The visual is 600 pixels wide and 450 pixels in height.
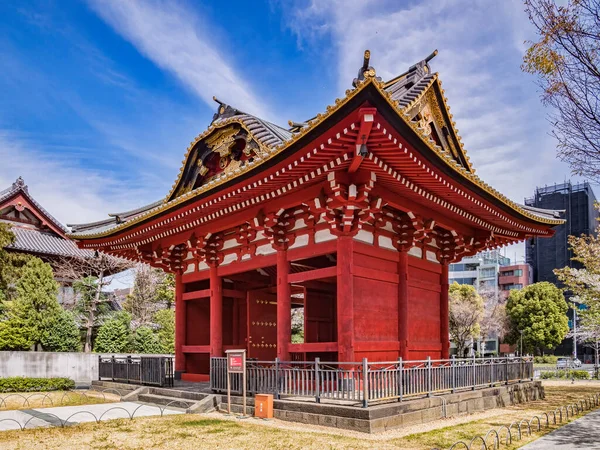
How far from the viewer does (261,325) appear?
19.4 meters

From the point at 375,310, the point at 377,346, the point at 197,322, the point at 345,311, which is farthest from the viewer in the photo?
the point at 197,322

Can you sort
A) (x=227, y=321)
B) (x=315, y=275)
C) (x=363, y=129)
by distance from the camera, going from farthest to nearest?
(x=227, y=321) → (x=315, y=275) → (x=363, y=129)

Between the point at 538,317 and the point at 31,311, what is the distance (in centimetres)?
4919

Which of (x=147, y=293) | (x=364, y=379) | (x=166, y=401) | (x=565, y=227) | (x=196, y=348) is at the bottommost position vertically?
(x=166, y=401)

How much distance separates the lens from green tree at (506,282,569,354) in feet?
182

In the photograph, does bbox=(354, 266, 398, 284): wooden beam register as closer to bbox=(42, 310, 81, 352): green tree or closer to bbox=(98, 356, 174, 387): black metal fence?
bbox=(98, 356, 174, 387): black metal fence

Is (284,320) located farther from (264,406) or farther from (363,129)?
(363,129)

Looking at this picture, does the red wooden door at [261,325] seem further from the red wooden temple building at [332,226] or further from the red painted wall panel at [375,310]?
the red painted wall panel at [375,310]

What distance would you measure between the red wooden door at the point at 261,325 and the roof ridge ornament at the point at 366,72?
1020cm

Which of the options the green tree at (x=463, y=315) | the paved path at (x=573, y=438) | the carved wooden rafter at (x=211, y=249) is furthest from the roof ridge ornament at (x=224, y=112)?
the green tree at (x=463, y=315)

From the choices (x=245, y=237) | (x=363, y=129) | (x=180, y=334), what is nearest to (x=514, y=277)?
(x=180, y=334)

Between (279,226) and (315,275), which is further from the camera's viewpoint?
(279,226)

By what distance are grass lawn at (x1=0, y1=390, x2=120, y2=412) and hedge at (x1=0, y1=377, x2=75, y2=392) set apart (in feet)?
1.80

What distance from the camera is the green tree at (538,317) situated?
55406 millimetres
